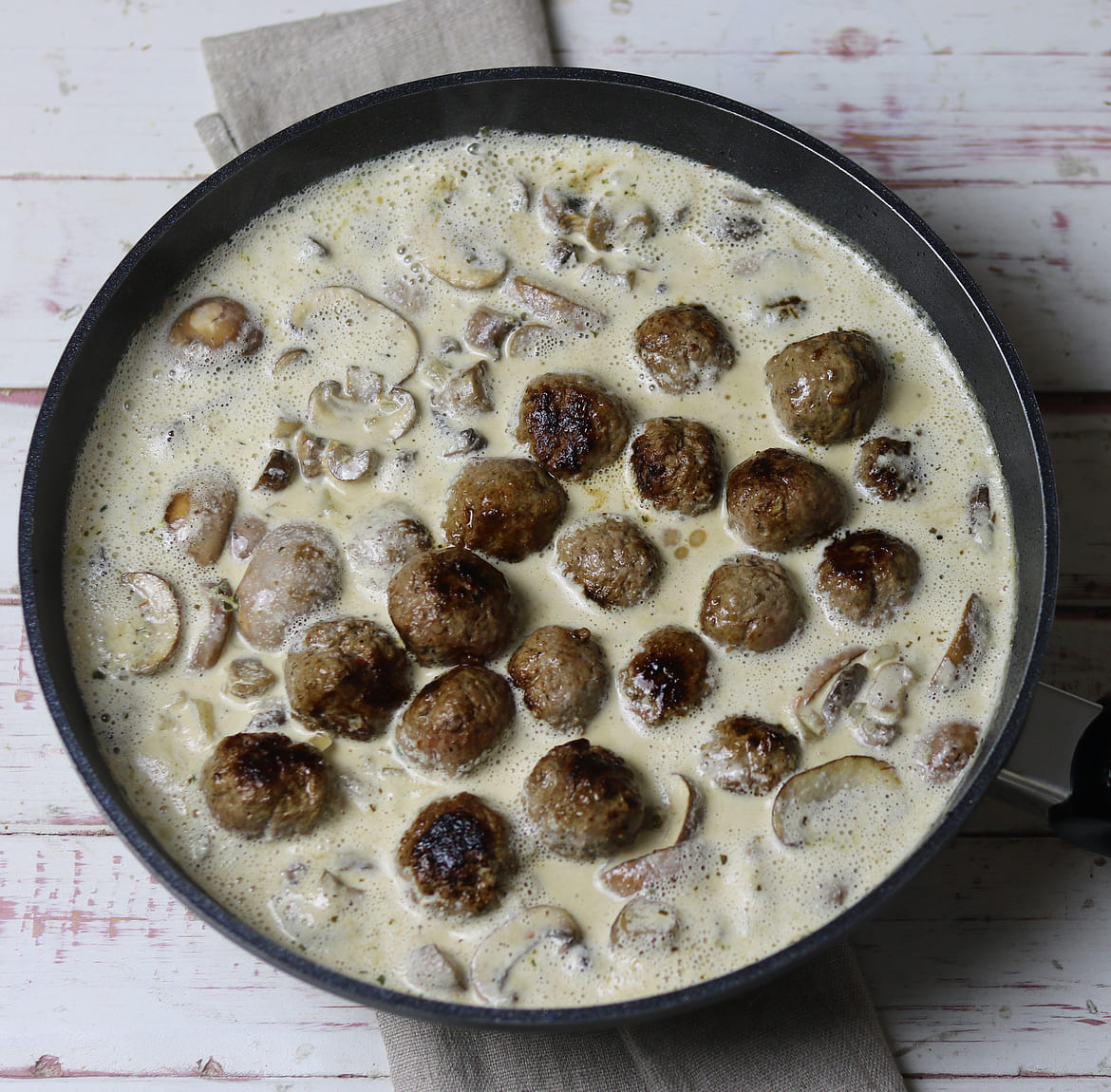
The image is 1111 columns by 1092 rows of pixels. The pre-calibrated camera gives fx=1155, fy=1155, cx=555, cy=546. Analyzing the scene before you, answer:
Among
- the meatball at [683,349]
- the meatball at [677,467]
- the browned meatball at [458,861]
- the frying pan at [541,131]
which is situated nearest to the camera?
the frying pan at [541,131]

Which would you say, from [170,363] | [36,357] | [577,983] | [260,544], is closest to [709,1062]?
[577,983]

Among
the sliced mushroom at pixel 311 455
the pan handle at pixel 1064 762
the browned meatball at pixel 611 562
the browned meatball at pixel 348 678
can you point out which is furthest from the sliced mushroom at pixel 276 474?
the pan handle at pixel 1064 762

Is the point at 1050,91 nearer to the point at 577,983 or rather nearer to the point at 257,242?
the point at 257,242

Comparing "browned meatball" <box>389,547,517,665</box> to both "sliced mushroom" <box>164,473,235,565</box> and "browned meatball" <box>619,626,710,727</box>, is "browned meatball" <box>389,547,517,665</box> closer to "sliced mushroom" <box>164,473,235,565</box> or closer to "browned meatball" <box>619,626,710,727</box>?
"browned meatball" <box>619,626,710,727</box>

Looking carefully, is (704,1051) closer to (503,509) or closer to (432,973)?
(432,973)

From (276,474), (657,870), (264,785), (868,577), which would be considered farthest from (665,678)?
(276,474)

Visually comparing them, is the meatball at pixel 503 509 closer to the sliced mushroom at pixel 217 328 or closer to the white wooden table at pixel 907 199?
the sliced mushroom at pixel 217 328
